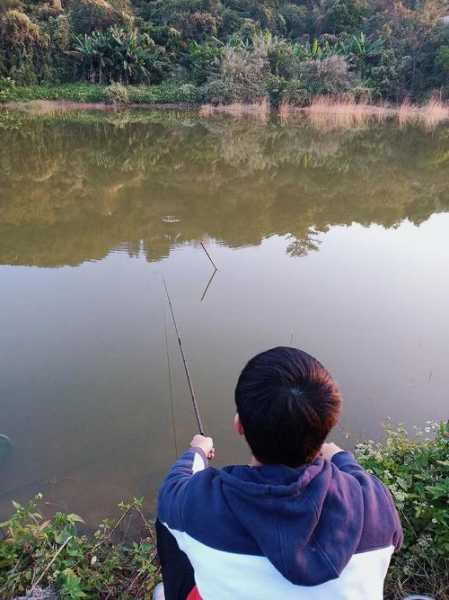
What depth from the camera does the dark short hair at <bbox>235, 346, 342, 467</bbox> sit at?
0.74m

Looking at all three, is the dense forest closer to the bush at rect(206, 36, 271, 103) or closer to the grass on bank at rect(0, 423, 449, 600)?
the bush at rect(206, 36, 271, 103)

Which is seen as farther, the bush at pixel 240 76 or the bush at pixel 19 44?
the bush at pixel 240 76

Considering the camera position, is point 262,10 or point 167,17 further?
point 262,10

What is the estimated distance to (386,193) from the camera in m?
7.17

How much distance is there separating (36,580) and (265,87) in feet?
60.4

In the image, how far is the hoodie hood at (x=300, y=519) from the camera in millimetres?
683

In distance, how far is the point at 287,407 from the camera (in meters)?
0.73

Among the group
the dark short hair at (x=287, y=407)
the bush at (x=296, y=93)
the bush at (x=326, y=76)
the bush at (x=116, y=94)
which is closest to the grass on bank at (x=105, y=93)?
the bush at (x=116, y=94)

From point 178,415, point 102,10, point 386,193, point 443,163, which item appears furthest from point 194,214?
point 102,10

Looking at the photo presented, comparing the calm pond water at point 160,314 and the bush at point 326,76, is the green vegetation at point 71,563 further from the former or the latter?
the bush at point 326,76

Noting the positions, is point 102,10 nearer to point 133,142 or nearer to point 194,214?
point 133,142

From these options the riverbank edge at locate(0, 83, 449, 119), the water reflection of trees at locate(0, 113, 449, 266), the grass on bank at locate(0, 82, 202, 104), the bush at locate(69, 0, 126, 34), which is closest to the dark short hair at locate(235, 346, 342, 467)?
the water reflection of trees at locate(0, 113, 449, 266)

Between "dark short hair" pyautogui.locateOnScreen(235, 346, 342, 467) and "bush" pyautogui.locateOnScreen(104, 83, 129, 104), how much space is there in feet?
59.4

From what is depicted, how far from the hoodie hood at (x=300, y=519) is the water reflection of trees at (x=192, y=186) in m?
3.91
